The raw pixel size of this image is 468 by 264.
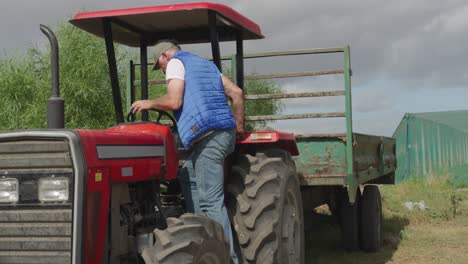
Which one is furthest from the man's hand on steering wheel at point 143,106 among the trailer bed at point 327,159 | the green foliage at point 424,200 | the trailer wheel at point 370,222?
the green foliage at point 424,200

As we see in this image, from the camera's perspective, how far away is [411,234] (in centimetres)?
914

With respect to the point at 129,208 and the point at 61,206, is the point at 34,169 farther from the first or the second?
the point at 129,208

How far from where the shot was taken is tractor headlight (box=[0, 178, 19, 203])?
11.6ft

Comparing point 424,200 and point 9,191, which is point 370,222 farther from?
point 9,191

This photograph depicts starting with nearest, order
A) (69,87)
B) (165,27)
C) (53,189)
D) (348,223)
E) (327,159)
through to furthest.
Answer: (53,189)
(165,27)
(327,159)
(348,223)
(69,87)

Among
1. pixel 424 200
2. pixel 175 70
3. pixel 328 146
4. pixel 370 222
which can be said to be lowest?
pixel 424 200

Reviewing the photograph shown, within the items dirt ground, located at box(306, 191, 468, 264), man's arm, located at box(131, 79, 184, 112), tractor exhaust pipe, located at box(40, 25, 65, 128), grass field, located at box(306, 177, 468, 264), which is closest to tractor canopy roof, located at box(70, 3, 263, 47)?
man's arm, located at box(131, 79, 184, 112)

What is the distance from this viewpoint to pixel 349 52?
22.5ft

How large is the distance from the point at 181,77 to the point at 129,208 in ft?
2.99

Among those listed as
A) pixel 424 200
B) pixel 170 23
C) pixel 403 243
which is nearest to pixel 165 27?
pixel 170 23

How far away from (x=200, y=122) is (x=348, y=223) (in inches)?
153

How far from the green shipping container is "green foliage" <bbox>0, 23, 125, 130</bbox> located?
838 cm

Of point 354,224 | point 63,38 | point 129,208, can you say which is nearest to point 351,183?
point 354,224

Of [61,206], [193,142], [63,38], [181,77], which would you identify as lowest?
[61,206]
